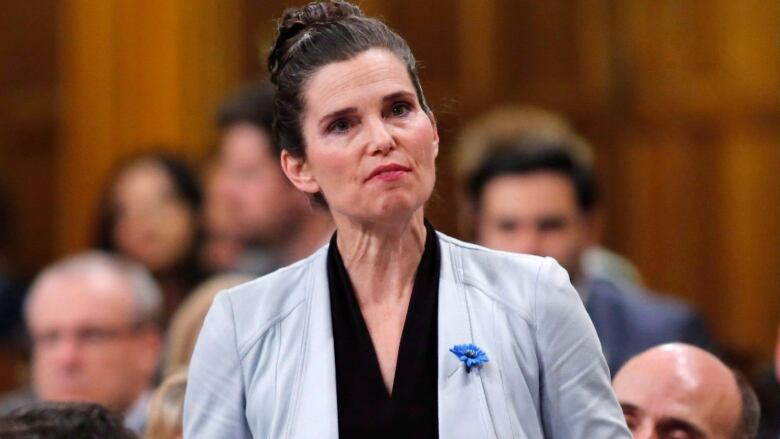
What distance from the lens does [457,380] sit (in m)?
1.94

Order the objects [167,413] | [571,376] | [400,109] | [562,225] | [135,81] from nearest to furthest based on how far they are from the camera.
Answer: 1. [571,376]
2. [400,109]
3. [167,413]
4. [562,225]
5. [135,81]

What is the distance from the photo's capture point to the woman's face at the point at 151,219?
4805mm

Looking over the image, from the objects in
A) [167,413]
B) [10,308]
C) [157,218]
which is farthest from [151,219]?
[167,413]

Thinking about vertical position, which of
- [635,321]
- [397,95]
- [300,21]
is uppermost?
[300,21]

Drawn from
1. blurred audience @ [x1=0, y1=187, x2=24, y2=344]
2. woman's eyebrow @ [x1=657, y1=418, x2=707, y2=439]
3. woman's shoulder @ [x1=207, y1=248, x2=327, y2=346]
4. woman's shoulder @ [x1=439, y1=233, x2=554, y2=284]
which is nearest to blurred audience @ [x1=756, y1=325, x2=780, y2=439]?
woman's eyebrow @ [x1=657, y1=418, x2=707, y2=439]

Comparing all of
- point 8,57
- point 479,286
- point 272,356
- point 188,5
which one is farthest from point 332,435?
point 8,57

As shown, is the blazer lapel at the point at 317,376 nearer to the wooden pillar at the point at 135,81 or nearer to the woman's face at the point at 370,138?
the woman's face at the point at 370,138

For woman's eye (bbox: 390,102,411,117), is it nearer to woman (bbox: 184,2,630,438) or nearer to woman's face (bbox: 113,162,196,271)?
woman (bbox: 184,2,630,438)

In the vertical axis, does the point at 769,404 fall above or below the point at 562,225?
below

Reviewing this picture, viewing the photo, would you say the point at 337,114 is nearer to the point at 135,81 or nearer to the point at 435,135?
the point at 435,135

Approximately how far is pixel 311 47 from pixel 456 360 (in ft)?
1.54

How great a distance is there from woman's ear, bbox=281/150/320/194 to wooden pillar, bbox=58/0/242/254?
3.51 m

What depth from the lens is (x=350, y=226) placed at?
2068mm

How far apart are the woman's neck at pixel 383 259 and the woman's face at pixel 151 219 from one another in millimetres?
2781
